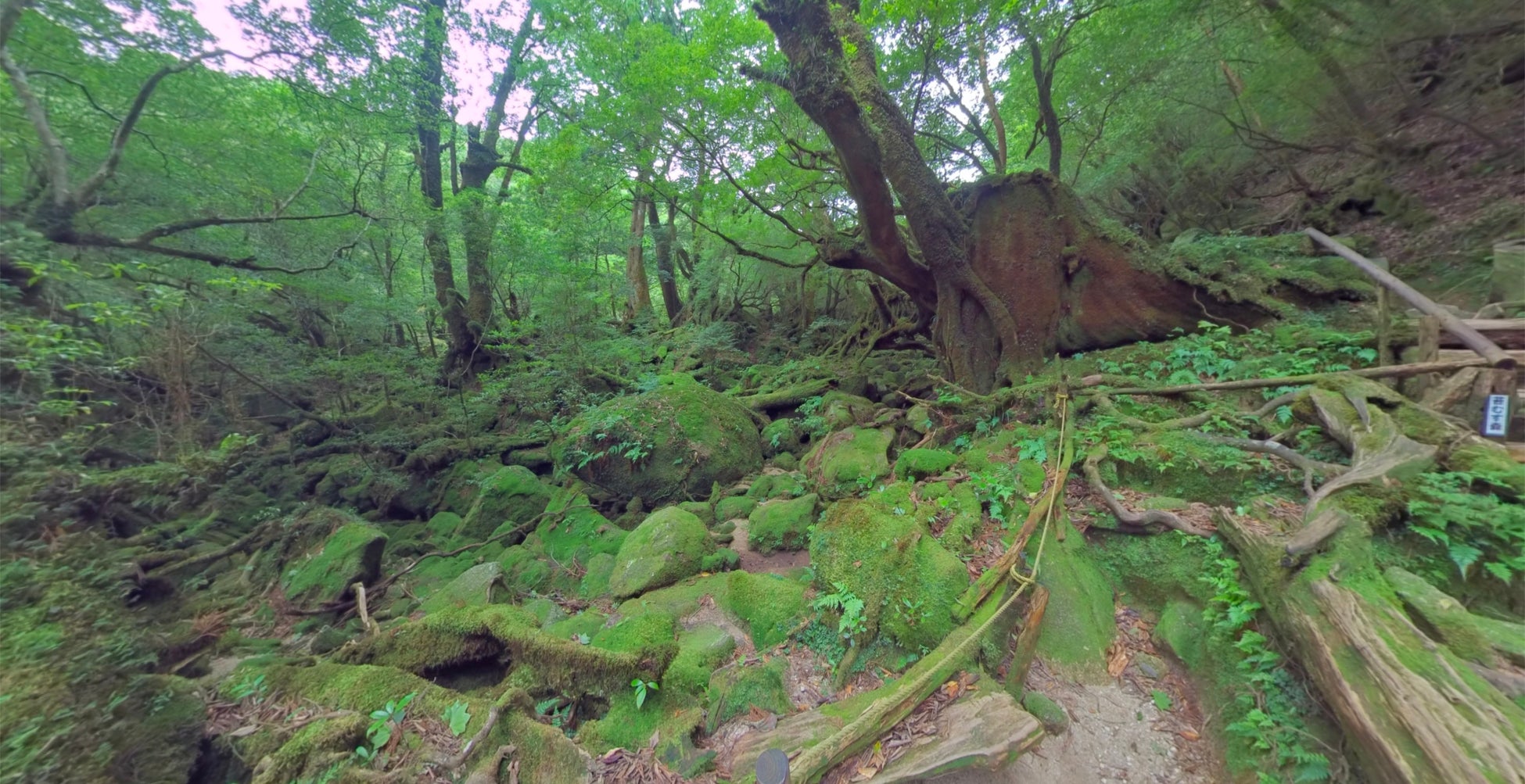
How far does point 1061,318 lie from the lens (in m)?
6.97

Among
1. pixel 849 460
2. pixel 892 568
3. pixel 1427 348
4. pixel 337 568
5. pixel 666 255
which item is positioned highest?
pixel 666 255

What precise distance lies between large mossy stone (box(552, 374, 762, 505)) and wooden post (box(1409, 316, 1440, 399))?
6353mm

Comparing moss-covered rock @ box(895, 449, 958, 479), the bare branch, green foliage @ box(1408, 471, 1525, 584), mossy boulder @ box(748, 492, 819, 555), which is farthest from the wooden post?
the bare branch

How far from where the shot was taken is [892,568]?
11.2ft

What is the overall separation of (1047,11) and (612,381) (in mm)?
10025

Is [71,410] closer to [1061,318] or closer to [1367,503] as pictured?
[1367,503]

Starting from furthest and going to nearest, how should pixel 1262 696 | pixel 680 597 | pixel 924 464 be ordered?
pixel 924 464
pixel 680 597
pixel 1262 696

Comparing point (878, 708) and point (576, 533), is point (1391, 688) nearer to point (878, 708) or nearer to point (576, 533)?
point (878, 708)

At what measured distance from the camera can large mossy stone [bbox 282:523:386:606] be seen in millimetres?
5441

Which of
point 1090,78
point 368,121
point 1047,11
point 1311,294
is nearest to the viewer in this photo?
point 1311,294

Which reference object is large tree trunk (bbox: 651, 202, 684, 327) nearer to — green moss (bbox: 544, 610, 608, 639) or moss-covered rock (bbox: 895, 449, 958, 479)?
moss-covered rock (bbox: 895, 449, 958, 479)

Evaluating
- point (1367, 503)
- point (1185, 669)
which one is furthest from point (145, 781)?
point (1367, 503)

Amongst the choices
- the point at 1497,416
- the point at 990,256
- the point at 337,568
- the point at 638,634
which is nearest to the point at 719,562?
the point at 638,634

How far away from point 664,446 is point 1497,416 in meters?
7.25
